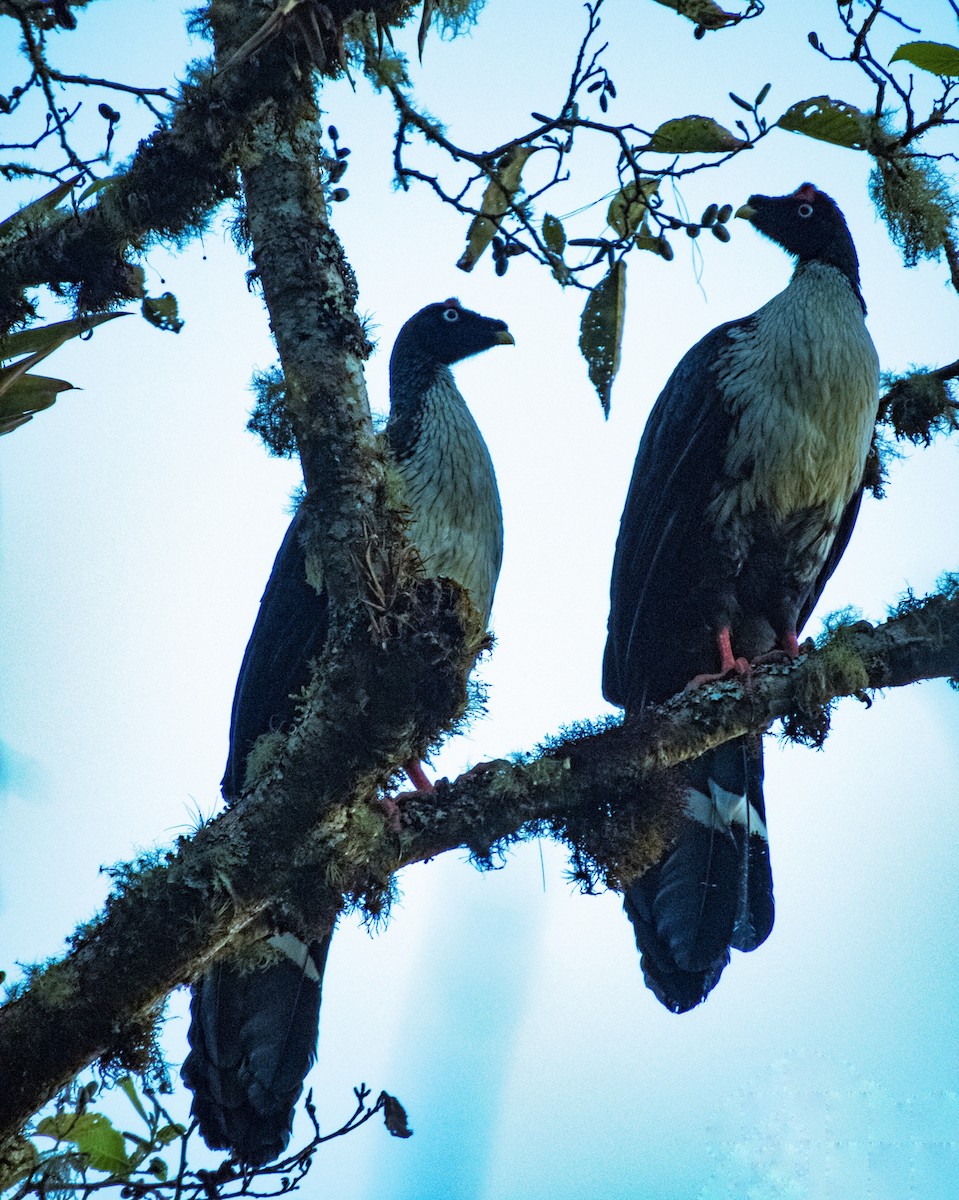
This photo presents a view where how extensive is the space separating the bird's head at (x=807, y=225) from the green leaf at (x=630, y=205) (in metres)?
2.61

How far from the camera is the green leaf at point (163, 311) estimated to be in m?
4.19

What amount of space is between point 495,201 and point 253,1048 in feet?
9.29

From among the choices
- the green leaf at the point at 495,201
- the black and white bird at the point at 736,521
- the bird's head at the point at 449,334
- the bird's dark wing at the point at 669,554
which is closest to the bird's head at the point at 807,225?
the black and white bird at the point at 736,521

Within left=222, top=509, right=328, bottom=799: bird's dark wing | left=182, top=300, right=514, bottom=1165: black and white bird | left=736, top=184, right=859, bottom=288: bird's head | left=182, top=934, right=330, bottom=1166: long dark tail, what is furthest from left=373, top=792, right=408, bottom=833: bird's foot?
left=736, top=184, right=859, bottom=288: bird's head

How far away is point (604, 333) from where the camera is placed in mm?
3762

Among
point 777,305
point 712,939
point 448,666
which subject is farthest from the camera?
point 777,305

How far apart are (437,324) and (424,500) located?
4.91ft

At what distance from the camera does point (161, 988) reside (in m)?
3.27

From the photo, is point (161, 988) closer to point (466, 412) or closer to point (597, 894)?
point (597, 894)

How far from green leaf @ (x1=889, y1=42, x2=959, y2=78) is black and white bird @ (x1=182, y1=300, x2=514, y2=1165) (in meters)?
1.97

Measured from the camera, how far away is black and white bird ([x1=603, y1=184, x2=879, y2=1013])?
5.58 metres

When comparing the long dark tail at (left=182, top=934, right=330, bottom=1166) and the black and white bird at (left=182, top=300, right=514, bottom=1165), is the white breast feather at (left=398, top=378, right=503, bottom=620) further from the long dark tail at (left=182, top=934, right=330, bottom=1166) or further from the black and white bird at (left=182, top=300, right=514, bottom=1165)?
the long dark tail at (left=182, top=934, right=330, bottom=1166)

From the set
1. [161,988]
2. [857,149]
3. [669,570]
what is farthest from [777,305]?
[161,988]

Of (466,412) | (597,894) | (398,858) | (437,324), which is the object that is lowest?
(597,894)
